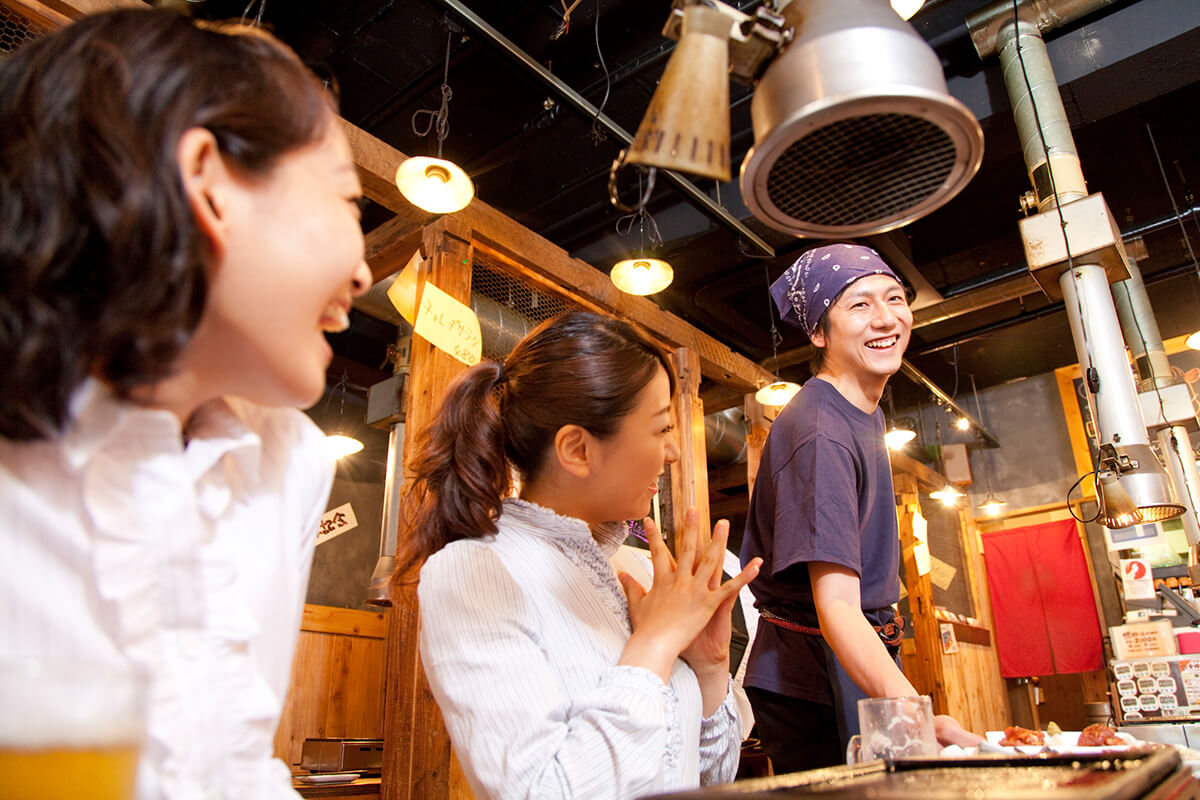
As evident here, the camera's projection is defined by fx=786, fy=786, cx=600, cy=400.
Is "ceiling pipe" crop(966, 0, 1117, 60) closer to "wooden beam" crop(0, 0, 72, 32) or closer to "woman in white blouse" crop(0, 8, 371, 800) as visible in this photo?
"wooden beam" crop(0, 0, 72, 32)

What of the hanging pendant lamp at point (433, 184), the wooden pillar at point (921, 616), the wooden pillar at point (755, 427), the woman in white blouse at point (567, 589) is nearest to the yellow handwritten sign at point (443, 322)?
the hanging pendant lamp at point (433, 184)

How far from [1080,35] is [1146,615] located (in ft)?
10.5

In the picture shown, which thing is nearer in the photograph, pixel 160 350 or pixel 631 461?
pixel 160 350

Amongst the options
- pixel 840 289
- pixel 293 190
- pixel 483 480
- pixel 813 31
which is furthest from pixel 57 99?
pixel 840 289

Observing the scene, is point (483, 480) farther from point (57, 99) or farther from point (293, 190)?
point (57, 99)

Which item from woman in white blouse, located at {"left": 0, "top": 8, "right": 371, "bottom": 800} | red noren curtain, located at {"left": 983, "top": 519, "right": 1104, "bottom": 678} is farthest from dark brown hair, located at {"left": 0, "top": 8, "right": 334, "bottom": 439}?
red noren curtain, located at {"left": 983, "top": 519, "right": 1104, "bottom": 678}

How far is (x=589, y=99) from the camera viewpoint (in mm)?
4703

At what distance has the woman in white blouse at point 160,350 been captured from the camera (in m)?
0.61

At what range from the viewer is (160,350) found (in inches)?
25.6

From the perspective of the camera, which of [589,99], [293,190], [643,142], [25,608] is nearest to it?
[25,608]

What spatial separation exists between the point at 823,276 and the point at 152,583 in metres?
1.86

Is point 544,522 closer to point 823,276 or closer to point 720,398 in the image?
point 823,276

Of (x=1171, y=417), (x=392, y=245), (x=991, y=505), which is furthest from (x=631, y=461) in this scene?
(x=991, y=505)

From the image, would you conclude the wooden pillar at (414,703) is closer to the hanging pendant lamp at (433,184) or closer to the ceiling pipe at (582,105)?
the hanging pendant lamp at (433,184)
